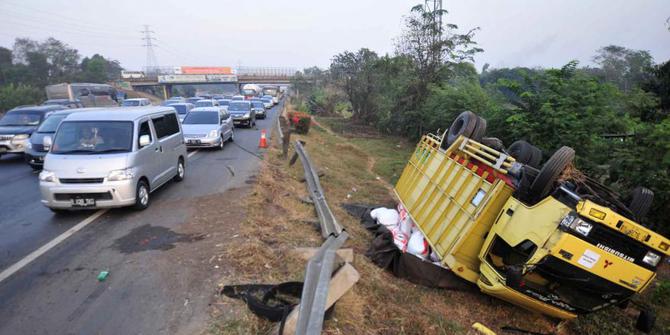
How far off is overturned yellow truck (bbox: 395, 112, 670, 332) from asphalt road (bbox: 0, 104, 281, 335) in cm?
345

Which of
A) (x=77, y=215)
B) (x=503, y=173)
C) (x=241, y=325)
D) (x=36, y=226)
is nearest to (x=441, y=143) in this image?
A: (x=503, y=173)

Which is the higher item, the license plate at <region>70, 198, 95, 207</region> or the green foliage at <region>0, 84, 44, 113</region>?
the green foliage at <region>0, 84, 44, 113</region>

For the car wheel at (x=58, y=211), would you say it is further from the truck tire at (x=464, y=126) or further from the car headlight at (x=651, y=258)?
the car headlight at (x=651, y=258)

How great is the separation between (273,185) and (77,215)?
3.96 metres

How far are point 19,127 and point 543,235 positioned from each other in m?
14.9

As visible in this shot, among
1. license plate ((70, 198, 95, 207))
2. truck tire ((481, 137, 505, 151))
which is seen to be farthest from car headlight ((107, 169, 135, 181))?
truck tire ((481, 137, 505, 151))

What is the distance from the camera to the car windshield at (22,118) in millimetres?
12000

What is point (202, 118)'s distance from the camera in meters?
14.7

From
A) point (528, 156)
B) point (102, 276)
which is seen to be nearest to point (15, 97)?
point (102, 276)

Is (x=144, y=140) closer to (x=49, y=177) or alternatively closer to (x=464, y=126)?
(x=49, y=177)

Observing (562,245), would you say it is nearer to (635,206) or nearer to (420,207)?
(635,206)

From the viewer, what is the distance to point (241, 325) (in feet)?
11.2

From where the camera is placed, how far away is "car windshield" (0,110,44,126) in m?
12.0

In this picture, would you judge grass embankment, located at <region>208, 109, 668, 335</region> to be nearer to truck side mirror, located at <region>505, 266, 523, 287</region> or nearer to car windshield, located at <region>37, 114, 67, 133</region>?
truck side mirror, located at <region>505, 266, 523, 287</region>
